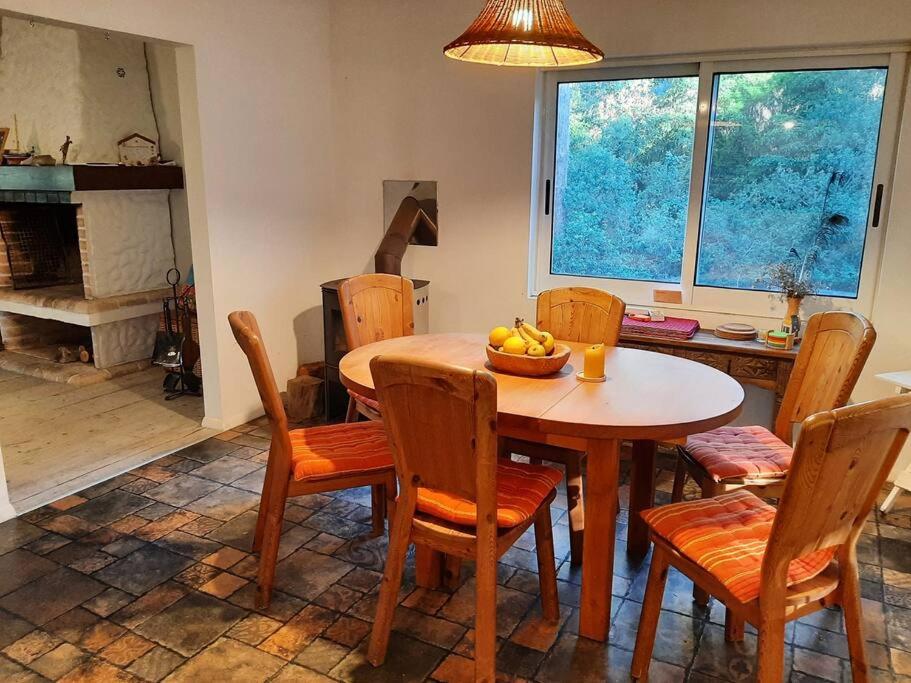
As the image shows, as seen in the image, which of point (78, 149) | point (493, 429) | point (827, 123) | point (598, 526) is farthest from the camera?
point (78, 149)

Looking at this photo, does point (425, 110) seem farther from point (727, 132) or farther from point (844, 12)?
point (844, 12)

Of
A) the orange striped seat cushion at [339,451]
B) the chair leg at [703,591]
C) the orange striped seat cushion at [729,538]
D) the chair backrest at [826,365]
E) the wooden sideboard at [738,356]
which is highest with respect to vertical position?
the chair backrest at [826,365]

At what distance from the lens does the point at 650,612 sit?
198 cm

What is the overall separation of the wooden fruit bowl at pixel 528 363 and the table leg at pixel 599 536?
0.40m

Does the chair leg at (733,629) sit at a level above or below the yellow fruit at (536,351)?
below

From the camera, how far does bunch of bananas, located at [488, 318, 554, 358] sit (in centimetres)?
242

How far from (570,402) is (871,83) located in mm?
2303

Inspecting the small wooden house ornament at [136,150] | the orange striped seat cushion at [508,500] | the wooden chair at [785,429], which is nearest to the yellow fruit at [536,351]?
the orange striped seat cushion at [508,500]

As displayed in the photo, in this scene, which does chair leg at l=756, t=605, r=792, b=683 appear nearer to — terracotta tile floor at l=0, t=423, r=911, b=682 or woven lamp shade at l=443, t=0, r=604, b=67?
terracotta tile floor at l=0, t=423, r=911, b=682

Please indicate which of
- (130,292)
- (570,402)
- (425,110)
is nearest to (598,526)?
(570,402)

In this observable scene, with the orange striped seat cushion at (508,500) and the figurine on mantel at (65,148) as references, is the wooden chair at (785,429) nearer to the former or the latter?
the orange striped seat cushion at (508,500)

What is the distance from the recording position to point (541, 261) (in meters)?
4.06

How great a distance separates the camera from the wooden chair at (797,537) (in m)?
1.54

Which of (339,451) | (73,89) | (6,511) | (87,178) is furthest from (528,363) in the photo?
(73,89)
